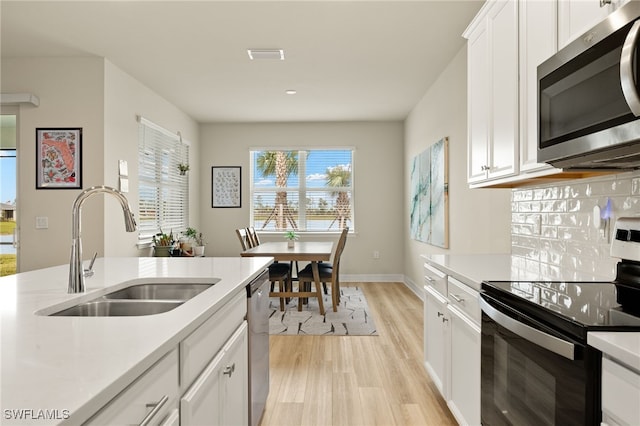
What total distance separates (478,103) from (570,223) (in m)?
0.94

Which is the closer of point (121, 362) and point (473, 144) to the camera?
point (121, 362)

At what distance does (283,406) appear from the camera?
2.45m

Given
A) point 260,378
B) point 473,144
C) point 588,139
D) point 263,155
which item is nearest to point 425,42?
Answer: point 473,144

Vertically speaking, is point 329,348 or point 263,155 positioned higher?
point 263,155

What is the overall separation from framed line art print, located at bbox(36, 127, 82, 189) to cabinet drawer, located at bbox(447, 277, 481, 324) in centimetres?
375

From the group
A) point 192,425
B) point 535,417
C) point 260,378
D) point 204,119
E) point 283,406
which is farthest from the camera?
point 204,119

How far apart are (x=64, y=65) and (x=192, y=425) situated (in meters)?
4.24

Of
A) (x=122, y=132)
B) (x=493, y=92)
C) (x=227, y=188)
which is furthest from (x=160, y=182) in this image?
(x=493, y=92)

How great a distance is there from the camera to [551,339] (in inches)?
43.9

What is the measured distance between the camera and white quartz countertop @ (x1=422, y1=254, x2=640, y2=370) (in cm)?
A: 89

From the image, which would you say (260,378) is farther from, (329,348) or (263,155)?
(263,155)

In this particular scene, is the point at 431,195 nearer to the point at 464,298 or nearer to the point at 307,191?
the point at 307,191

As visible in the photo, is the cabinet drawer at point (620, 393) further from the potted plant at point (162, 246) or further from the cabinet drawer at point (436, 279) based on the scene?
the potted plant at point (162, 246)

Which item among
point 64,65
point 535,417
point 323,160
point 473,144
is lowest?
point 535,417
